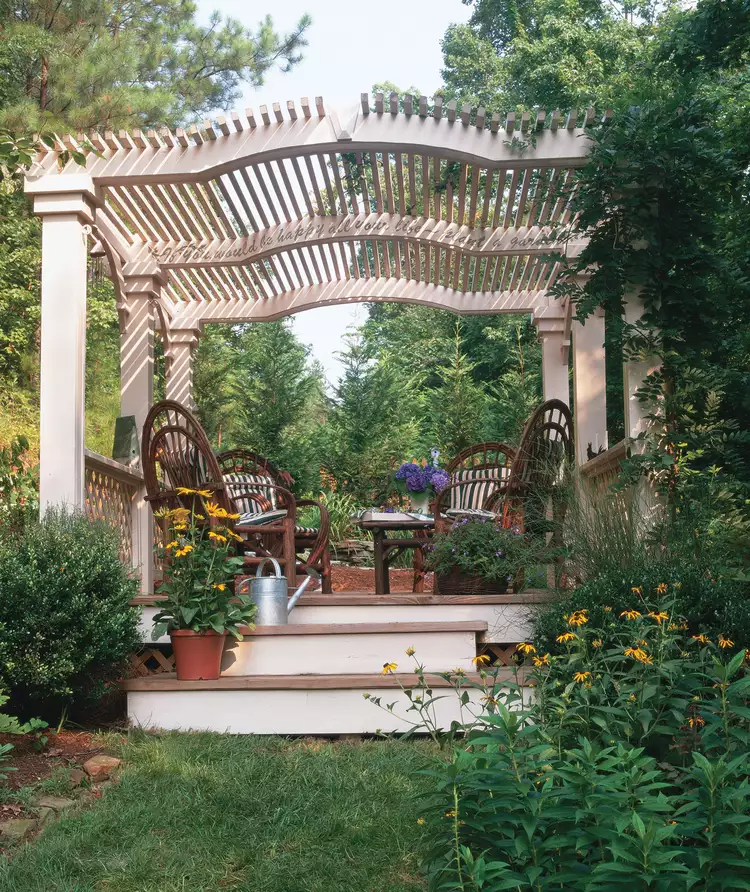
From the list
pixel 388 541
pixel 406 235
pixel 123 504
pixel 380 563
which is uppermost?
pixel 406 235

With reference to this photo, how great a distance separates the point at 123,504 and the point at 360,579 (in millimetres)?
3971

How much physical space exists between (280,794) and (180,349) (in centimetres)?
505

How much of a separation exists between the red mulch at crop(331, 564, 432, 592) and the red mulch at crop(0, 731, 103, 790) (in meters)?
5.05

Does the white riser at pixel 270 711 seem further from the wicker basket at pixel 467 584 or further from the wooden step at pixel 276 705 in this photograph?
the wicker basket at pixel 467 584

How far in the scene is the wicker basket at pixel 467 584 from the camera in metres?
4.64

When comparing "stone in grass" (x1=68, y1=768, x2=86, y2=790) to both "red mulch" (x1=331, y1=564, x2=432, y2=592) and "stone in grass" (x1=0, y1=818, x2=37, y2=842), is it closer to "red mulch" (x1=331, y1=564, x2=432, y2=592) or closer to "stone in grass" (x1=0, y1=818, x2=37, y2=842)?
"stone in grass" (x1=0, y1=818, x2=37, y2=842)

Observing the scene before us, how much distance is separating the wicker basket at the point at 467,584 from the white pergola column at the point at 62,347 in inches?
73.3

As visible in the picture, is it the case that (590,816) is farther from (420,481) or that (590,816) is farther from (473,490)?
(473,490)

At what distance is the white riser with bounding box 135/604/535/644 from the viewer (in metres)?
4.15

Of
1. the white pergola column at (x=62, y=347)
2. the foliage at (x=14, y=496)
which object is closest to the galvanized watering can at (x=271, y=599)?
the white pergola column at (x=62, y=347)

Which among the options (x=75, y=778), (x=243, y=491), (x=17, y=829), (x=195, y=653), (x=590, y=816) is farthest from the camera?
(x=243, y=491)

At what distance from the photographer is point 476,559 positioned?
459cm

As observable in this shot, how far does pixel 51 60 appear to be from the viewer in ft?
41.0

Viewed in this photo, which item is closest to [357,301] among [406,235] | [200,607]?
[406,235]
